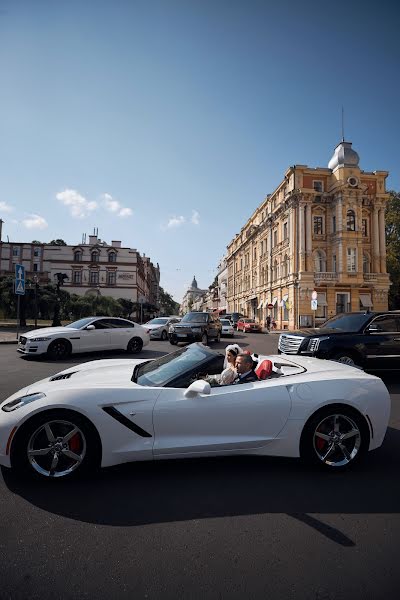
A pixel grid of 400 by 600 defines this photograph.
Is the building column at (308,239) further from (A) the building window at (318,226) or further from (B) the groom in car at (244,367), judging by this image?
(B) the groom in car at (244,367)

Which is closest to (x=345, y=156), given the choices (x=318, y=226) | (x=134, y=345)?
(x=318, y=226)

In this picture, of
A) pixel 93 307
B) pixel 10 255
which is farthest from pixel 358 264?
pixel 10 255

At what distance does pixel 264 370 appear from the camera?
147 inches

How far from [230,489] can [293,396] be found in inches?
40.5

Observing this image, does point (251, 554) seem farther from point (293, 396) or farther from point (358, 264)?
point (358, 264)

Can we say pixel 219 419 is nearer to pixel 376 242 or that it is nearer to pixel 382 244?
pixel 376 242

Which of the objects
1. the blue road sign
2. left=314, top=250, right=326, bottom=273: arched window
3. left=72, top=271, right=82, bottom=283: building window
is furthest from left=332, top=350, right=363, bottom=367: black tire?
left=72, top=271, right=82, bottom=283: building window

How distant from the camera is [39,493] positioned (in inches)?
112

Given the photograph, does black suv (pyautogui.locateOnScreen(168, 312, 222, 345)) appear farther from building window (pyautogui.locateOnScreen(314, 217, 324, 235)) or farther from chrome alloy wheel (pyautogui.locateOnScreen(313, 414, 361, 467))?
building window (pyautogui.locateOnScreen(314, 217, 324, 235))

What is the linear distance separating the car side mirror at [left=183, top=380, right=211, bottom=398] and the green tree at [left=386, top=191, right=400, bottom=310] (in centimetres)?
5043

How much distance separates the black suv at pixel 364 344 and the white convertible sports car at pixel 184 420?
476cm

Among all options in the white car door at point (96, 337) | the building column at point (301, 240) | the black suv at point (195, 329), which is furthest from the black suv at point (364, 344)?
the building column at point (301, 240)

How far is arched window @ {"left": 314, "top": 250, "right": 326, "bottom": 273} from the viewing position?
4260cm

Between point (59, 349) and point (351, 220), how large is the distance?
39899mm
